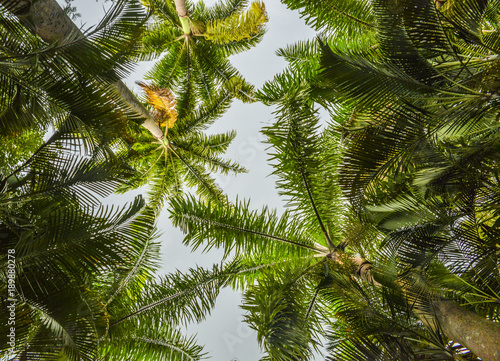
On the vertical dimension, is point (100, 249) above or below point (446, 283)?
below

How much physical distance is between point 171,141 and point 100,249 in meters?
5.05

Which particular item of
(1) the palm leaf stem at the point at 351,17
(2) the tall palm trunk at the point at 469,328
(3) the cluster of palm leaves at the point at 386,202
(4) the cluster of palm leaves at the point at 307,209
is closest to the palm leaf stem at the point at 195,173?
(4) the cluster of palm leaves at the point at 307,209

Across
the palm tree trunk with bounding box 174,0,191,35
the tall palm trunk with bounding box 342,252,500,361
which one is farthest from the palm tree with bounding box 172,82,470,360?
the palm tree trunk with bounding box 174,0,191,35

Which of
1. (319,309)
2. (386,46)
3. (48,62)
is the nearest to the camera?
(48,62)

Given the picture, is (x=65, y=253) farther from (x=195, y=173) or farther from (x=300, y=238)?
(x=195, y=173)

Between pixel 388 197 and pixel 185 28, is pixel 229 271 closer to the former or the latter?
pixel 388 197

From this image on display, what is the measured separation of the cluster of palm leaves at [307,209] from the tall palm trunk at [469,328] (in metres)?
0.02

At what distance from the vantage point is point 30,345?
3400 mm

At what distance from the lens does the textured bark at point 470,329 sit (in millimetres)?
2701

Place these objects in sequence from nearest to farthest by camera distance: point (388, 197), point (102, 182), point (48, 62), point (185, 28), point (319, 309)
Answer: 1. point (48, 62)
2. point (102, 182)
3. point (388, 197)
4. point (319, 309)
5. point (185, 28)

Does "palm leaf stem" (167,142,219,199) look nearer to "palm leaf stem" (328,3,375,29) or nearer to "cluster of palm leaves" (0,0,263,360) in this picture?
"cluster of palm leaves" (0,0,263,360)

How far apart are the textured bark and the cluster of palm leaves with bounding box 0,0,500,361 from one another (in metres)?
0.02

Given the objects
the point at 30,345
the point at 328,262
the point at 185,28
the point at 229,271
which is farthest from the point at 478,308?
the point at 185,28

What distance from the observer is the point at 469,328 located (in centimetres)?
292
